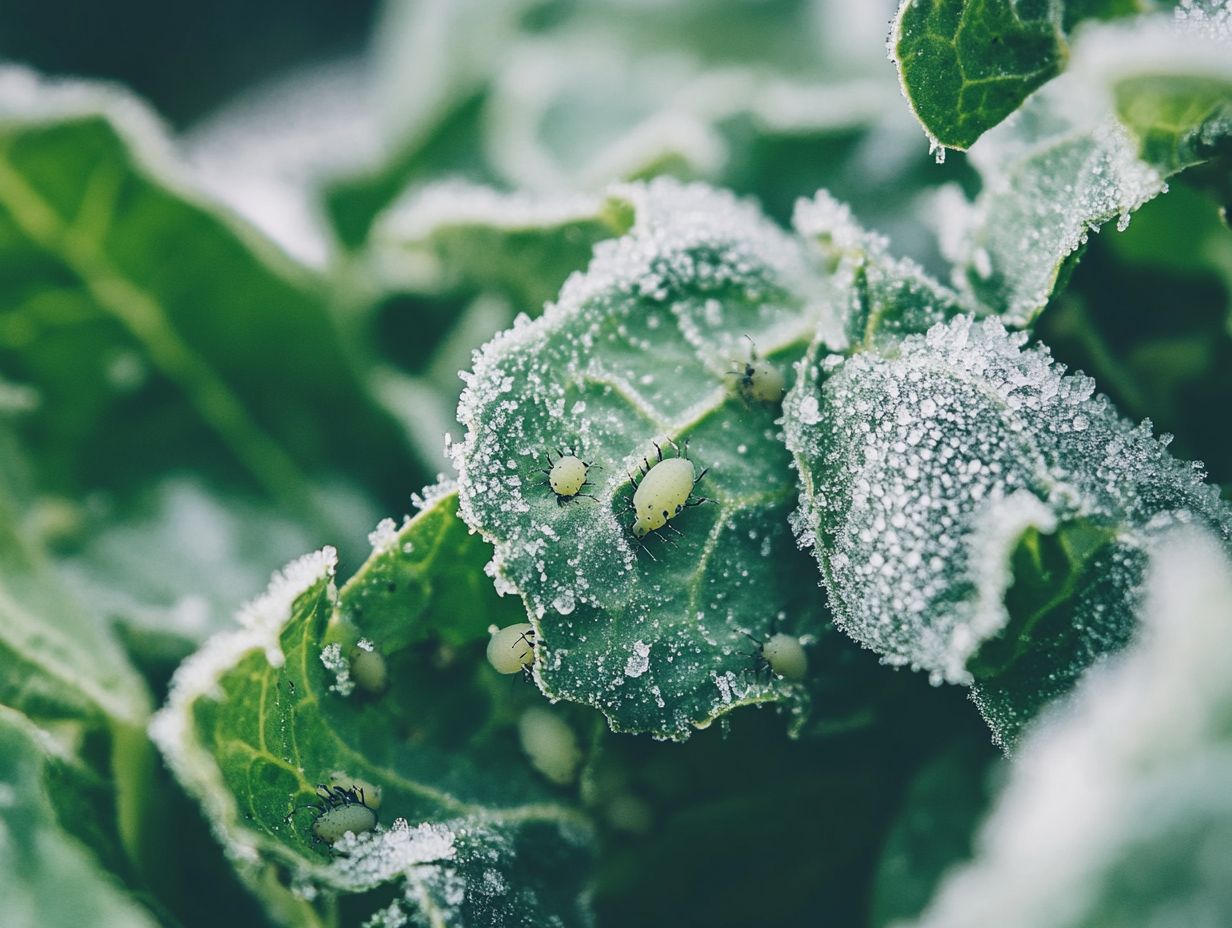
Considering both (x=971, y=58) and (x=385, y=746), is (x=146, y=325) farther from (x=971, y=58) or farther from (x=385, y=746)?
(x=971, y=58)

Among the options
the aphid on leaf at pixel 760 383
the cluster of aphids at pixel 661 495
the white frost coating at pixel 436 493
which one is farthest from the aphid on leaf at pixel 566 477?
the aphid on leaf at pixel 760 383

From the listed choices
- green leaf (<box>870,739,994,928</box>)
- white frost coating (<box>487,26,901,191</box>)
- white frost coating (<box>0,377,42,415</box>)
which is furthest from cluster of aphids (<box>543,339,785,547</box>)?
white frost coating (<box>0,377,42,415</box>)

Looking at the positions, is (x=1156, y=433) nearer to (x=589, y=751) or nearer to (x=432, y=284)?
(x=589, y=751)

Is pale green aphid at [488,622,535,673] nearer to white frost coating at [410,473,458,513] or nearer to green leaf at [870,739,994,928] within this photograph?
white frost coating at [410,473,458,513]

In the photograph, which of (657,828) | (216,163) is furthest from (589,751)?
(216,163)

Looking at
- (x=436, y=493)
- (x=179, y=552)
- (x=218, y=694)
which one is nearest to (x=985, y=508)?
(x=436, y=493)

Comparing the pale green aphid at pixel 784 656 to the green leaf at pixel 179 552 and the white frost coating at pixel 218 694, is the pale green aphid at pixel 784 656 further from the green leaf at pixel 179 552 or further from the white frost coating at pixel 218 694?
the green leaf at pixel 179 552
